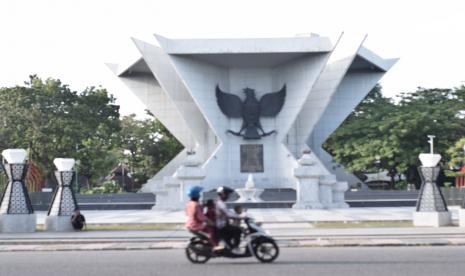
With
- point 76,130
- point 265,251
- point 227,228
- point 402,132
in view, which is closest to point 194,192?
point 227,228

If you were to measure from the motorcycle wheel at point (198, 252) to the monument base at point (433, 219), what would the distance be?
978 centimetres

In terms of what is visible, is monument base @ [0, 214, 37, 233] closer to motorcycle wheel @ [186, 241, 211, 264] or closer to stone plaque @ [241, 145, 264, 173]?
motorcycle wheel @ [186, 241, 211, 264]

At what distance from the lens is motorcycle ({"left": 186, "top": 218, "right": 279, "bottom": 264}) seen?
39.8 feet

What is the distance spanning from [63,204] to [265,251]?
10278 mm

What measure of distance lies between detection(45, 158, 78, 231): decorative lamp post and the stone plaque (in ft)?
81.7

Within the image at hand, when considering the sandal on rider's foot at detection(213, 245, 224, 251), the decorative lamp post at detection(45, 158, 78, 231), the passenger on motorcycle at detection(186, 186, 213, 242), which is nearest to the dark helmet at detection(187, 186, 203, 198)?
the passenger on motorcycle at detection(186, 186, 213, 242)

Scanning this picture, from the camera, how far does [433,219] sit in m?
20.1

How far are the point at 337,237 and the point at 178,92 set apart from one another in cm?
3090

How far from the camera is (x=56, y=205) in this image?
21.0 metres

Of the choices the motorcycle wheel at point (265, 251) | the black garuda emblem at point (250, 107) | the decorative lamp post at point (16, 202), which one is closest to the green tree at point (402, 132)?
the black garuda emblem at point (250, 107)

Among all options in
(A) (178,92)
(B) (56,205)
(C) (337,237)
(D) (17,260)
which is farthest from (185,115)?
(D) (17,260)

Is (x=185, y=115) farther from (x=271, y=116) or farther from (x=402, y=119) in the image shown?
(x=402, y=119)

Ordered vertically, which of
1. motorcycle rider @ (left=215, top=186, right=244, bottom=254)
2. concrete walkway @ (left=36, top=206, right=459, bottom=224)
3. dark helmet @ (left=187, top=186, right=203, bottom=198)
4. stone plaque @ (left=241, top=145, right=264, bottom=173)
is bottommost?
concrete walkway @ (left=36, top=206, right=459, bottom=224)

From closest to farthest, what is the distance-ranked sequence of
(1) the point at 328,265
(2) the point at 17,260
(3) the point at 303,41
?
1. (1) the point at 328,265
2. (2) the point at 17,260
3. (3) the point at 303,41
